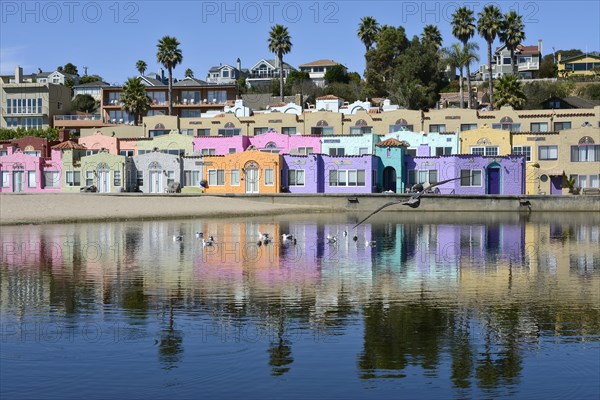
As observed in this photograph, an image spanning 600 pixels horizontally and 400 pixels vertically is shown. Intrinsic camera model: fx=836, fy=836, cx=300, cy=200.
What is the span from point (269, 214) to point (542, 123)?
123 feet

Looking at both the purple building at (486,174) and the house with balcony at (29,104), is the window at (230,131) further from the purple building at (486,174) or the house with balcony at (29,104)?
the house with balcony at (29,104)

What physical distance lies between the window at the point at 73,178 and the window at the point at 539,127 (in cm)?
5025

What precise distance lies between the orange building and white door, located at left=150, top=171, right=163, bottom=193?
5.17 metres

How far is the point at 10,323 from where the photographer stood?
81.5 ft

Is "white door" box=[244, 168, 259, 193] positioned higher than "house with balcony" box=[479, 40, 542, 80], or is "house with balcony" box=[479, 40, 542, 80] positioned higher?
"house with balcony" box=[479, 40, 542, 80]

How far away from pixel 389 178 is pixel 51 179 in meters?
36.5

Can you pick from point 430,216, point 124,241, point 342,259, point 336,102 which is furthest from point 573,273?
point 336,102

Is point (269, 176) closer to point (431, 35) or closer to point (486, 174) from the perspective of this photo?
point (486, 174)

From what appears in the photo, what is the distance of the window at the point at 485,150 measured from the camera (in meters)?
86.4

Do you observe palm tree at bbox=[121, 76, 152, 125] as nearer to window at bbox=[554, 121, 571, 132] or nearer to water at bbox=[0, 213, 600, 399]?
window at bbox=[554, 121, 571, 132]

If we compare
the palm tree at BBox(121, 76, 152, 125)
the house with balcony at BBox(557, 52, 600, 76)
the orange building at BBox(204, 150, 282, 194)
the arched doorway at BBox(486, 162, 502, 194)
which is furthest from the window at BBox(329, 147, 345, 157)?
the house with balcony at BBox(557, 52, 600, 76)

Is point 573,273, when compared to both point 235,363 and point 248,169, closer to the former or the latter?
point 235,363

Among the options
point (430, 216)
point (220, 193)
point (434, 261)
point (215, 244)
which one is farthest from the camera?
point (220, 193)

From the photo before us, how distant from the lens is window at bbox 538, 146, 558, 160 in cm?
8500
